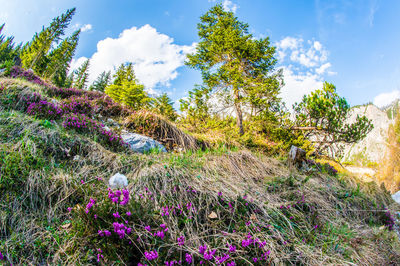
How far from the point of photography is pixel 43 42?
30.0 m

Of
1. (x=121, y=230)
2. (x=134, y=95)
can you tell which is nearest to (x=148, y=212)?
(x=121, y=230)

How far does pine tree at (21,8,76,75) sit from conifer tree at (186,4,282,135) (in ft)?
108

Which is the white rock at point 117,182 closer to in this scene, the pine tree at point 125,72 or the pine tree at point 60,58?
the pine tree at point 125,72

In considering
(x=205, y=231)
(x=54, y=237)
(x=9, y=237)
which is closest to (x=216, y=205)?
(x=205, y=231)

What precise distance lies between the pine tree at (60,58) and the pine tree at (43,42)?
1.11 m

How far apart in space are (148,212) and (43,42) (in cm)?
4119

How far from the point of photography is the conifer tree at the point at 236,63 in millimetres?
8328

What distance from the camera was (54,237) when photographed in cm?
149

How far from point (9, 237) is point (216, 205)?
1.81m

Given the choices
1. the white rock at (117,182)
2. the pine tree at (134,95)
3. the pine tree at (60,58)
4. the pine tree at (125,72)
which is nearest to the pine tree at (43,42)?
the pine tree at (60,58)

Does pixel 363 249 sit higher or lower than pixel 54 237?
higher

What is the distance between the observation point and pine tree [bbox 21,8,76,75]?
1176 inches

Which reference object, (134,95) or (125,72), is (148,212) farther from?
(125,72)

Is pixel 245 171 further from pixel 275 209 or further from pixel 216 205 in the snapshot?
pixel 216 205
